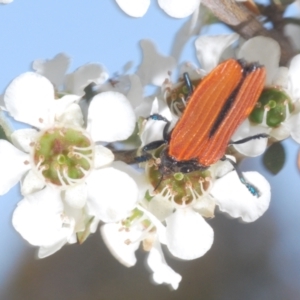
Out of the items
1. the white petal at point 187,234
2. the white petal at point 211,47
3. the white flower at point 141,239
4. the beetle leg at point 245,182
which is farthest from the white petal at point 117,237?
the white petal at point 211,47

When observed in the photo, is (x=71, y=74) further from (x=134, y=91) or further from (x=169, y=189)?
(x=169, y=189)

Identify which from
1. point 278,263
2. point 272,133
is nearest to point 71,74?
point 272,133

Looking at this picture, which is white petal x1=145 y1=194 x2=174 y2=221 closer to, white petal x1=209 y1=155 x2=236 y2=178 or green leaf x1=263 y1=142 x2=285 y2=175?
white petal x1=209 y1=155 x2=236 y2=178

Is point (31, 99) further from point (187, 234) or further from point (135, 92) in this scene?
point (187, 234)

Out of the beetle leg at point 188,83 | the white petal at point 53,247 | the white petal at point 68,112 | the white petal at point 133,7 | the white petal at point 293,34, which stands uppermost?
the white petal at point 133,7

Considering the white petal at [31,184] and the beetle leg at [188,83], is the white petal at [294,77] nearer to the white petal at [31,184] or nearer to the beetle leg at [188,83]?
the beetle leg at [188,83]

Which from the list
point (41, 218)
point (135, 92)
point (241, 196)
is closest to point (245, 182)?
point (241, 196)
